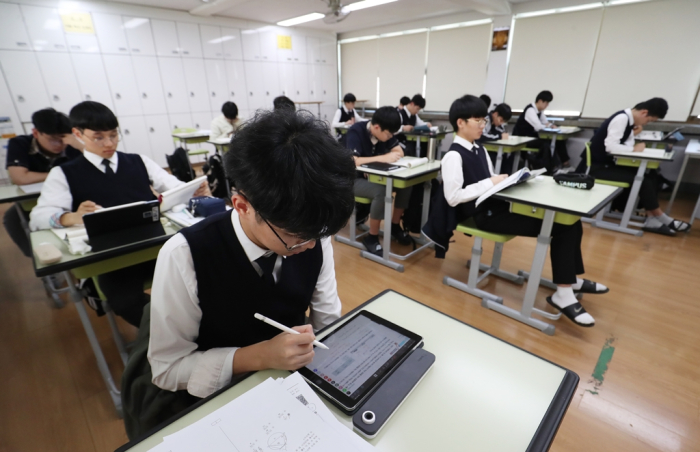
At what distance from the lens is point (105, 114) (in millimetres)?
1558

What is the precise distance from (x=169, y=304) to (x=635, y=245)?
12.6 feet

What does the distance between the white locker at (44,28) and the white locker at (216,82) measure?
211cm

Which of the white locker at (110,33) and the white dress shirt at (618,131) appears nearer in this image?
the white dress shirt at (618,131)

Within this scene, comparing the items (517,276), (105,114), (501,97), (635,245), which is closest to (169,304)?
(105,114)

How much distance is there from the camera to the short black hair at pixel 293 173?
1.87ft

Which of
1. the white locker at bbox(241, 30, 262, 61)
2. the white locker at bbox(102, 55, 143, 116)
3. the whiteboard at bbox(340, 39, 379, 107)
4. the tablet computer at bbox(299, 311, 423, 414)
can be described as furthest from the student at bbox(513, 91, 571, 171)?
the white locker at bbox(102, 55, 143, 116)

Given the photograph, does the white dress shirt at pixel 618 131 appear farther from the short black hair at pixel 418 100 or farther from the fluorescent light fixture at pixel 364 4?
the fluorescent light fixture at pixel 364 4

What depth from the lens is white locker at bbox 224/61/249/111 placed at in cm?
664

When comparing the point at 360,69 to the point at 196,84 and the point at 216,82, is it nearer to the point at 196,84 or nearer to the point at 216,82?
the point at 216,82

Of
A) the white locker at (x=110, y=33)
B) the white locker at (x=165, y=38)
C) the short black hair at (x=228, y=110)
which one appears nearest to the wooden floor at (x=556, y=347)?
the short black hair at (x=228, y=110)

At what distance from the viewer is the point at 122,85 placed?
17.9 feet

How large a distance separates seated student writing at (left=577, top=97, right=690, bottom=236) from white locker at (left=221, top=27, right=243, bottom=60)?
6368mm

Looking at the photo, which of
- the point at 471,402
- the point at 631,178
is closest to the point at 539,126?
the point at 631,178

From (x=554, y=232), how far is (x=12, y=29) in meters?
6.91
